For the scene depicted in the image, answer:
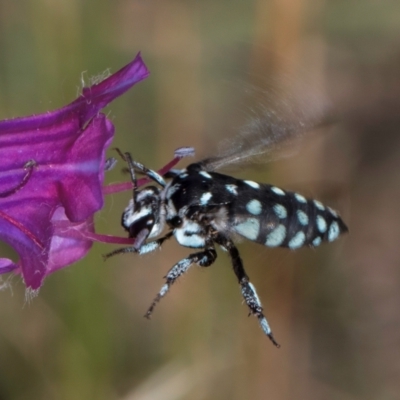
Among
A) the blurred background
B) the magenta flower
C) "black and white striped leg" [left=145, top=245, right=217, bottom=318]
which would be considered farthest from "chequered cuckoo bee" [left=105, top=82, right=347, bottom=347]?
the blurred background

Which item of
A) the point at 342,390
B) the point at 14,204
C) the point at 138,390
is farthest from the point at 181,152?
the point at 342,390

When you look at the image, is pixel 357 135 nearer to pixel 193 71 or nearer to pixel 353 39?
pixel 353 39

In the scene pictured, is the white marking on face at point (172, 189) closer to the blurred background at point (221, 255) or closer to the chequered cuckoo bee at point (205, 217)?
the chequered cuckoo bee at point (205, 217)

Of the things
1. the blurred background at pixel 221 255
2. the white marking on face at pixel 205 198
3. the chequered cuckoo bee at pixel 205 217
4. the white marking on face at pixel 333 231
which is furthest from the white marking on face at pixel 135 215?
the blurred background at pixel 221 255

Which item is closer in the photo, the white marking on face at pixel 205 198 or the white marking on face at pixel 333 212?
the white marking on face at pixel 205 198

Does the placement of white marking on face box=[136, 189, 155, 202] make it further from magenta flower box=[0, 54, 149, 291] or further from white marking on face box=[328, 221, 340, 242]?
white marking on face box=[328, 221, 340, 242]

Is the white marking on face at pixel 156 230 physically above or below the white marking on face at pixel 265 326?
above
